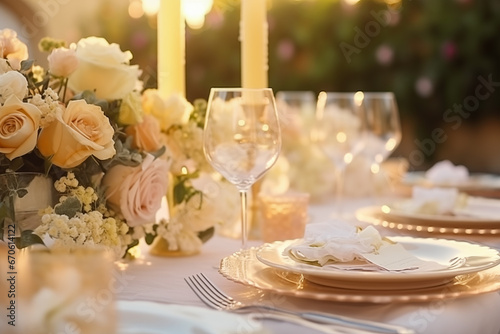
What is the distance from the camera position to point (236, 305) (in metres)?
0.94

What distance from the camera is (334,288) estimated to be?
0.98m

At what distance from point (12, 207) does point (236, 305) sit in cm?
34

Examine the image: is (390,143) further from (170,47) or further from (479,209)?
(170,47)

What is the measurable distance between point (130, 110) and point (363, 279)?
1.62ft

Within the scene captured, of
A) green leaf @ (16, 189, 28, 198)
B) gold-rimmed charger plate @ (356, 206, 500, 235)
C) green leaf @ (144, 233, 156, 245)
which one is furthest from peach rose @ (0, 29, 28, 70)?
gold-rimmed charger plate @ (356, 206, 500, 235)

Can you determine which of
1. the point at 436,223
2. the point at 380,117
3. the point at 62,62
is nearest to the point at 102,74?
the point at 62,62

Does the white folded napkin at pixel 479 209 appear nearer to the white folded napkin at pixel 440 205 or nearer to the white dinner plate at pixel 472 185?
the white folded napkin at pixel 440 205

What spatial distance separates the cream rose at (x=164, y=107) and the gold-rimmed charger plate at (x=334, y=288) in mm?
356

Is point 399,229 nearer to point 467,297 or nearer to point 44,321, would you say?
point 467,297

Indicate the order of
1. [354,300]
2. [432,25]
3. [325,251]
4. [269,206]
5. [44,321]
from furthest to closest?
[432,25] < [269,206] < [325,251] < [354,300] < [44,321]

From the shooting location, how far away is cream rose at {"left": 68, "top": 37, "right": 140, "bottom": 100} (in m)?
1.19

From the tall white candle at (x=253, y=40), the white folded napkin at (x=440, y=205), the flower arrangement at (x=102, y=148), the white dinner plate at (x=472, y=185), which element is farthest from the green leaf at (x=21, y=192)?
the white dinner plate at (x=472, y=185)

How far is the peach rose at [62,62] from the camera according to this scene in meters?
1.16

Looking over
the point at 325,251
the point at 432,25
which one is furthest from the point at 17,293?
the point at 432,25
